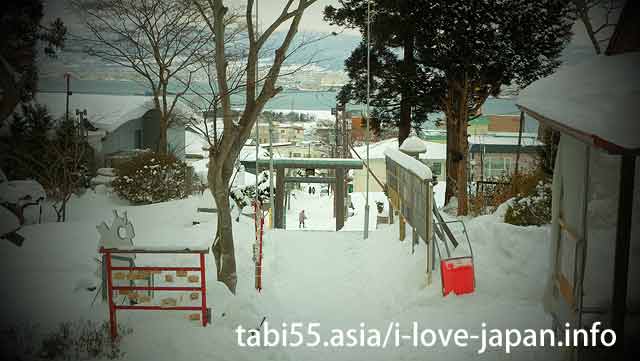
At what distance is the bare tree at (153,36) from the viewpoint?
72.2 feet

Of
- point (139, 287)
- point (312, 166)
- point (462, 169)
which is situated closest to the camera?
point (139, 287)

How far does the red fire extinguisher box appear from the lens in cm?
818

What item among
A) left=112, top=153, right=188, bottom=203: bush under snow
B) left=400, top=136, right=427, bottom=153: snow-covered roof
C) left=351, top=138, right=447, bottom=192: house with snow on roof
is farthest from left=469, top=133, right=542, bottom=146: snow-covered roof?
left=400, top=136, right=427, bottom=153: snow-covered roof

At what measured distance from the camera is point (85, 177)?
22.4 m

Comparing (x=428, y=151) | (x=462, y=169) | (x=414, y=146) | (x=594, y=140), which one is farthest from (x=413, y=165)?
(x=428, y=151)

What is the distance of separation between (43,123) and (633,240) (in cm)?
2127

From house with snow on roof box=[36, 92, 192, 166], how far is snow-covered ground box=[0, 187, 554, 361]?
570 inches

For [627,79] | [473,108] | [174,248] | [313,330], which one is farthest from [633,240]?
[473,108]

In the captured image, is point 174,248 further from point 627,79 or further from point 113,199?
point 113,199

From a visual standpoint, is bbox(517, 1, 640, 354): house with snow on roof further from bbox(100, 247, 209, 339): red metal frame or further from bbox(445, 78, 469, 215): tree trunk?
bbox(445, 78, 469, 215): tree trunk

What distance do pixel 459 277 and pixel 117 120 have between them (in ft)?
77.4

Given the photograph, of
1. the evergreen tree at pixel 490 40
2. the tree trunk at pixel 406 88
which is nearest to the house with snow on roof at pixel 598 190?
the evergreen tree at pixel 490 40

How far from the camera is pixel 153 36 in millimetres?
22750

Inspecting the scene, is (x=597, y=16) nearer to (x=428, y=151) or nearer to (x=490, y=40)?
(x=490, y=40)
